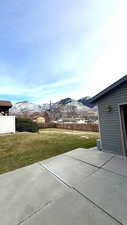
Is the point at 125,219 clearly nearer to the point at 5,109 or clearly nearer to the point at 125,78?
the point at 125,78

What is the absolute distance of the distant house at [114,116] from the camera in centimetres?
509

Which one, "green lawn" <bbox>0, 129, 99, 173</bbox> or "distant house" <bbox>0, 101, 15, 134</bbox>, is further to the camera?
"distant house" <bbox>0, 101, 15, 134</bbox>

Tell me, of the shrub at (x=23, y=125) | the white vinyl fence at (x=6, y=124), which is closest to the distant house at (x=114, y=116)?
the white vinyl fence at (x=6, y=124)

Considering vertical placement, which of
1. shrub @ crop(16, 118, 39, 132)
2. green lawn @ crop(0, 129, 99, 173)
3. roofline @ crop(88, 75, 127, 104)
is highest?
roofline @ crop(88, 75, 127, 104)

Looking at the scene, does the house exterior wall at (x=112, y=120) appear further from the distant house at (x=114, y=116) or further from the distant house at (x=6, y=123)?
the distant house at (x=6, y=123)

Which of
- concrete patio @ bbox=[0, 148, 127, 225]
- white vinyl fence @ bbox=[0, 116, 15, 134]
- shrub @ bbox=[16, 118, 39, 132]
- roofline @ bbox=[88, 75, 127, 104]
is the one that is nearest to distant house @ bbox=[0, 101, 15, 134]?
white vinyl fence @ bbox=[0, 116, 15, 134]

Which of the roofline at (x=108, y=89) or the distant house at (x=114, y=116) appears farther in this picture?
the distant house at (x=114, y=116)

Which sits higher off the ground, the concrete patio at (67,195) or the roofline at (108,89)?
the roofline at (108,89)

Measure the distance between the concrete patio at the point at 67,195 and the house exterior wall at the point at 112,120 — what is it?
119 cm

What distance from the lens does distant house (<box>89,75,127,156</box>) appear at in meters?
5.09

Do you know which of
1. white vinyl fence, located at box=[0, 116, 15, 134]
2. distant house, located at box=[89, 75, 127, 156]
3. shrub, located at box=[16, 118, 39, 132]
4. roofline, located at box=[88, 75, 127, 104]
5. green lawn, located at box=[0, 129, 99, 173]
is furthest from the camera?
shrub, located at box=[16, 118, 39, 132]

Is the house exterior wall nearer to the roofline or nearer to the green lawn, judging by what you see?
the roofline

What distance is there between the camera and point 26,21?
6.63 metres

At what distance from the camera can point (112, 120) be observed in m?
5.45
